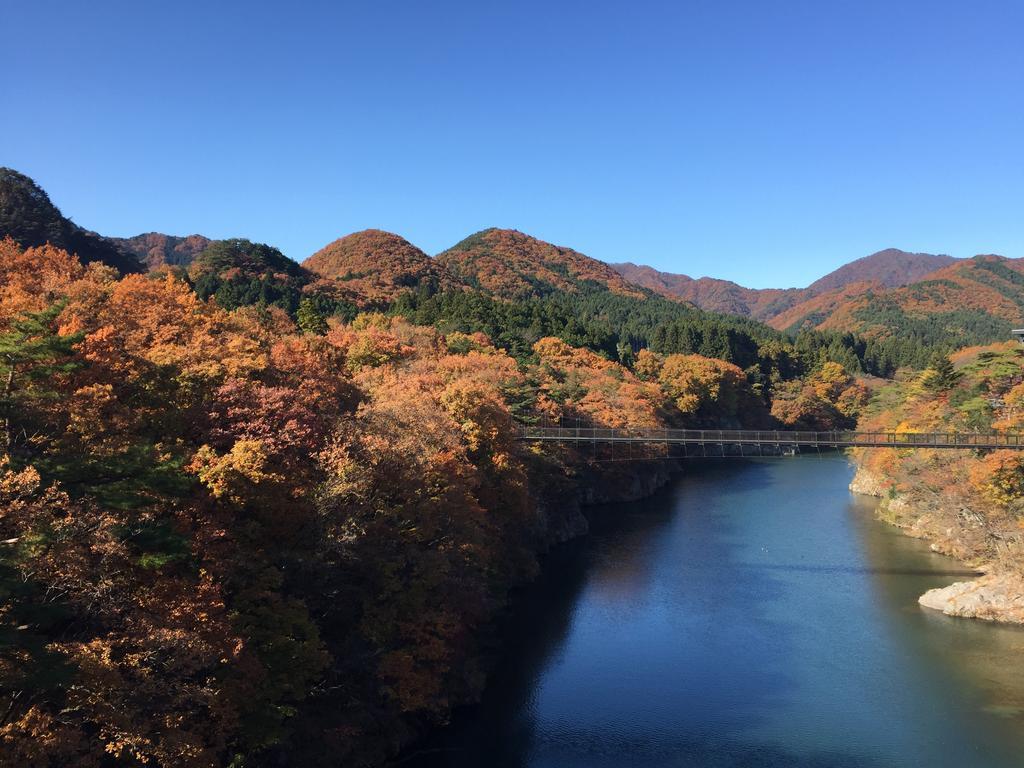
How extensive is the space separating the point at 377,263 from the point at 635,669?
9033 cm

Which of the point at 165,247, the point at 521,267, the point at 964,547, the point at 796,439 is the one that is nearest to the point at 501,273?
the point at 521,267

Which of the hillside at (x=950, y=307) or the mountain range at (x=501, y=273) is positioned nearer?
the mountain range at (x=501, y=273)

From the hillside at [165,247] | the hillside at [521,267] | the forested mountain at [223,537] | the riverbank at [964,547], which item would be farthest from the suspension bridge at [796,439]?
the hillside at [165,247]

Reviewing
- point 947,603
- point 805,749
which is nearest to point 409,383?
point 805,749

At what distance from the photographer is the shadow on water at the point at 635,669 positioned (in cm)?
1661

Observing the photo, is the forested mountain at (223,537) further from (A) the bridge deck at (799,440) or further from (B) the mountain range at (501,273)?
(B) the mountain range at (501,273)

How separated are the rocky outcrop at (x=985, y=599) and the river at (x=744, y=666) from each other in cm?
60

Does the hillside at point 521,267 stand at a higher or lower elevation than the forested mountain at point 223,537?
higher

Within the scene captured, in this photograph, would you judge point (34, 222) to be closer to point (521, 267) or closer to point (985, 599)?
point (985, 599)

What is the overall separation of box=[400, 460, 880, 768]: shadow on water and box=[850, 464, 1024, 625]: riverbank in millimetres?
6229

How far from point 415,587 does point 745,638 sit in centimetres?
1209

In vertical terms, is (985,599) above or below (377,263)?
below

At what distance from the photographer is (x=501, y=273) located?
138 m

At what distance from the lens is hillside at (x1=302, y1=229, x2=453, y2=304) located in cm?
9675
